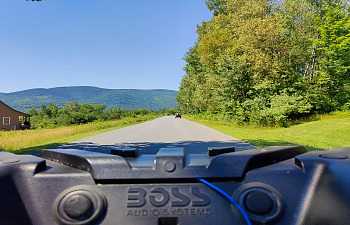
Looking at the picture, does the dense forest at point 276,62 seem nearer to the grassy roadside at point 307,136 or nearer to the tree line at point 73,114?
the grassy roadside at point 307,136

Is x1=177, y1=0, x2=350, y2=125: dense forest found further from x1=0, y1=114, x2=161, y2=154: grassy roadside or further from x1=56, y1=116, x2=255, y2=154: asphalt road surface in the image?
x1=0, y1=114, x2=161, y2=154: grassy roadside

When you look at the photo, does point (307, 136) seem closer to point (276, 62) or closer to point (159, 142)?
point (159, 142)

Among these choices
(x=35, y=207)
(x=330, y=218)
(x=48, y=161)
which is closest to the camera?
(x=330, y=218)

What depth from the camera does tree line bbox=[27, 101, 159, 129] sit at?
4829cm

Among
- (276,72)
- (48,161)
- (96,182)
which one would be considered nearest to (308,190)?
(96,182)

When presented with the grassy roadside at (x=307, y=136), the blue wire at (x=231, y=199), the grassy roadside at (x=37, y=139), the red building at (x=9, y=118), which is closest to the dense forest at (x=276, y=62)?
the grassy roadside at (x=307, y=136)

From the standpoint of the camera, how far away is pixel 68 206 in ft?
3.48

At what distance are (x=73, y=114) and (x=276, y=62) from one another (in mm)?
42146

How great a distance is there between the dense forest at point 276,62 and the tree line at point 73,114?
75.0ft

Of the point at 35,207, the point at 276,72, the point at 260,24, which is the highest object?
the point at 260,24

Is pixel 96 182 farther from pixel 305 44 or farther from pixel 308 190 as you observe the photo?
pixel 305 44

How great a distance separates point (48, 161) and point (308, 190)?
4.48 ft

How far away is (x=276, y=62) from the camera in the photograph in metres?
21.6

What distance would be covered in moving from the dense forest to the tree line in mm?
22874
